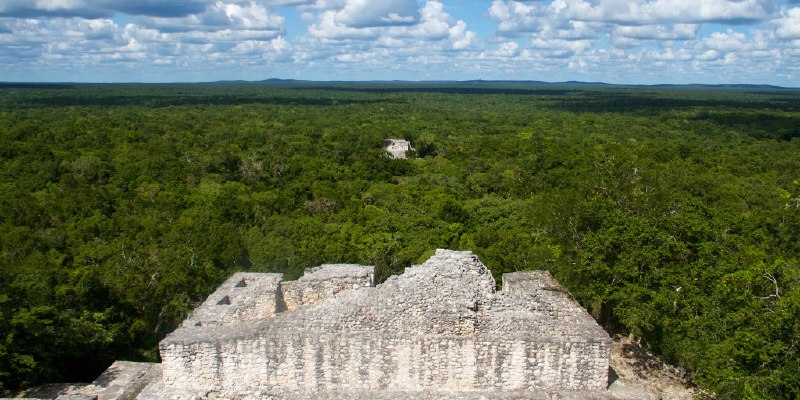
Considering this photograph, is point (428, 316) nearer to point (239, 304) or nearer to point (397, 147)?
point (239, 304)

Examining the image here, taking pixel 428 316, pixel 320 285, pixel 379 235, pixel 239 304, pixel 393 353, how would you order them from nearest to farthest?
pixel 393 353 → pixel 428 316 → pixel 239 304 → pixel 320 285 → pixel 379 235

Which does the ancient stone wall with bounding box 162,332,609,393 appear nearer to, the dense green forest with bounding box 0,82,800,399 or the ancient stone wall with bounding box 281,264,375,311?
the ancient stone wall with bounding box 281,264,375,311

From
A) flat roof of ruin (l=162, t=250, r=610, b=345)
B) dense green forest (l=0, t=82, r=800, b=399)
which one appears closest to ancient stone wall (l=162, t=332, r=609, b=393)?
flat roof of ruin (l=162, t=250, r=610, b=345)

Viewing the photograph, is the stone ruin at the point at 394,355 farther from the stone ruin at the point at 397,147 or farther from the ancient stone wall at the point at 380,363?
the stone ruin at the point at 397,147

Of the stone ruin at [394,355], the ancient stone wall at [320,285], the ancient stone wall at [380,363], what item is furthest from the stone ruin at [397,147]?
the ancient stone wall at [380,363]

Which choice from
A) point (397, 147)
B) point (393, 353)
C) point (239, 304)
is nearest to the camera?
point (393, 353)

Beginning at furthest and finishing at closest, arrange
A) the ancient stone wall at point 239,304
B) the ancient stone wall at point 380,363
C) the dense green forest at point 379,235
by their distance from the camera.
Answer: the dense green forest at point 379,235 → the ancient stone wall at point 239,304 → the ancient stone wall at point 380,363

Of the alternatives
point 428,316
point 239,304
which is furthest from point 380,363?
point 239,304
